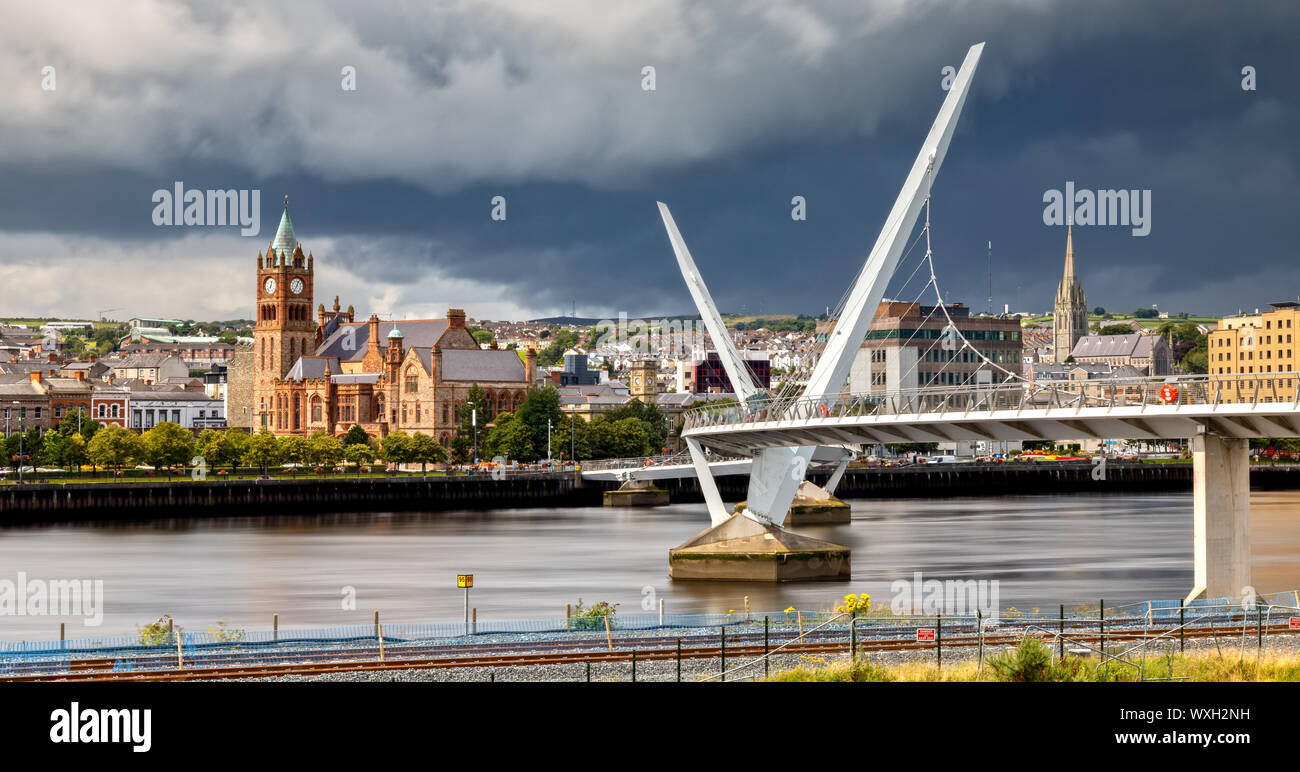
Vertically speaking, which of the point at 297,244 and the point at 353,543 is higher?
the point at 297,244

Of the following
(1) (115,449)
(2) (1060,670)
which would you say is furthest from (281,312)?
(2) (1060,670)

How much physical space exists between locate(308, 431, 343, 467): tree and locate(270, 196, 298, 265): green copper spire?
40996 millimetres

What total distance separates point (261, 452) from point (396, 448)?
13.2 meters

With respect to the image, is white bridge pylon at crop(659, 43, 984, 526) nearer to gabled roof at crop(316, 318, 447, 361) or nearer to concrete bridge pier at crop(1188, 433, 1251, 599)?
concrete bridge pier at crop(1188, 433, 1251, 599)

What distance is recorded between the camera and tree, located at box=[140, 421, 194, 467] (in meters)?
123

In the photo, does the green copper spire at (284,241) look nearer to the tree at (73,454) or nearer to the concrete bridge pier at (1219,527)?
the tree at (73,454)

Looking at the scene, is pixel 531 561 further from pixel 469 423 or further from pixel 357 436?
pixel 469 423

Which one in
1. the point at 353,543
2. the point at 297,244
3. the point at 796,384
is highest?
the point at 297,244

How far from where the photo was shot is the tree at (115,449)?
121 meters
